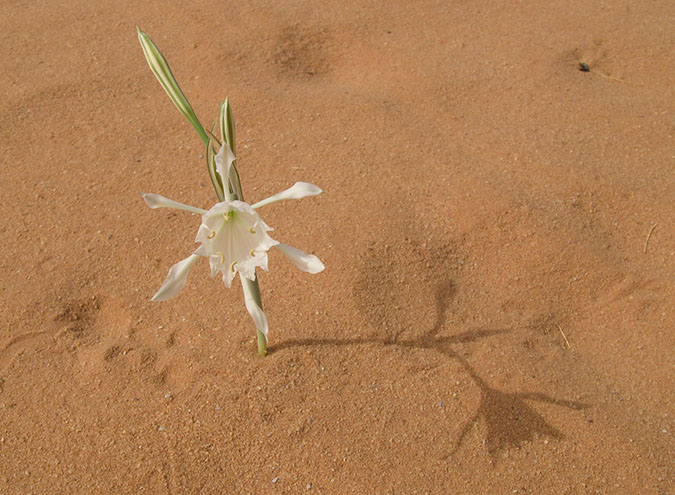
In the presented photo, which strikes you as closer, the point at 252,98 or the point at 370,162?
the point at 370,162

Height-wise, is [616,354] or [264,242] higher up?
[264,242]

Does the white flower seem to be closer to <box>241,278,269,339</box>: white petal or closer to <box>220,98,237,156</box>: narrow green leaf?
<box>241,278,269,339</box>: white petal

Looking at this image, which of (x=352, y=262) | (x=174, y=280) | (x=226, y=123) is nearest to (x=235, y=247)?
(x=174, y=280)

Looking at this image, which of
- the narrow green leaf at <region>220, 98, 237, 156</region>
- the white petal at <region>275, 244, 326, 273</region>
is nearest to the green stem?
the narrow green leaf at <region>220, 98, 237, 156</region>

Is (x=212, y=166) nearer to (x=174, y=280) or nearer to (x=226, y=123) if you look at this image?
(x=226, y=123)

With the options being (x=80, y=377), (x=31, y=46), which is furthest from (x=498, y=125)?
(x=31, y=46)

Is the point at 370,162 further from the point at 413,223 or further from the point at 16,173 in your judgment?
the point at 16,173
